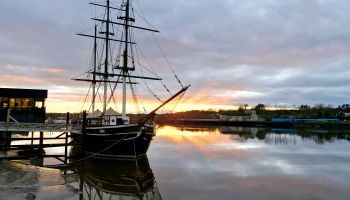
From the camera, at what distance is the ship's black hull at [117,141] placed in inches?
1459

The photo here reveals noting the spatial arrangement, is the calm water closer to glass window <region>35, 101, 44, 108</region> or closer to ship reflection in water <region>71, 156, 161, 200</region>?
ship reflection in water <region>71, 156, 161, 200</region>

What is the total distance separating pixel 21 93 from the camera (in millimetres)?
52906

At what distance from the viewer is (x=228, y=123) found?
17162 centimetres

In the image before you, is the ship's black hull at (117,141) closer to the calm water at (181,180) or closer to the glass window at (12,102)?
the calm water at (181,180)

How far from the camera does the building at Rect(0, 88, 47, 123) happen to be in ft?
170

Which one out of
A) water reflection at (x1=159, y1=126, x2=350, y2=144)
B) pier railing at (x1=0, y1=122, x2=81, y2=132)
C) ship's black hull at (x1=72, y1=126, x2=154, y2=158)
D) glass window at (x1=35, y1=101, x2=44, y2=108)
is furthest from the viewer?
water reflection at (x1=159, y1=126, x2=350, y2=144)

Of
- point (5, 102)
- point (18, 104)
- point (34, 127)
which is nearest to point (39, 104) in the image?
point (18, 104)

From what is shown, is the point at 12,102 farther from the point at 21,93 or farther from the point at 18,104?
the point at 21,93

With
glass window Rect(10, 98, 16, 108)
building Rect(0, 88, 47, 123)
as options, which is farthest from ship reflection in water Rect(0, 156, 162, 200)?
glass window Rect(10, 98, 16, 108)

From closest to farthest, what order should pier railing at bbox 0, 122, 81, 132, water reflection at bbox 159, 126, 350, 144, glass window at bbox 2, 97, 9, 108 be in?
1. pier railing at bbox 0, 122, 81, 132
2. glass window at bbox 2, 97, 9, 108
3. water reflection at bbox 159, 126, 350, 144

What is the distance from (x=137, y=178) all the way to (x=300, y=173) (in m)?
15.0

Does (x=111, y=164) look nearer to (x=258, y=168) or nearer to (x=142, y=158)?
(x=142, y=158)

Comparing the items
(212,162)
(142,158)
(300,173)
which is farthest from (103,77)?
(300,173)

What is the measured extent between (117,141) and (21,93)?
910 inches
